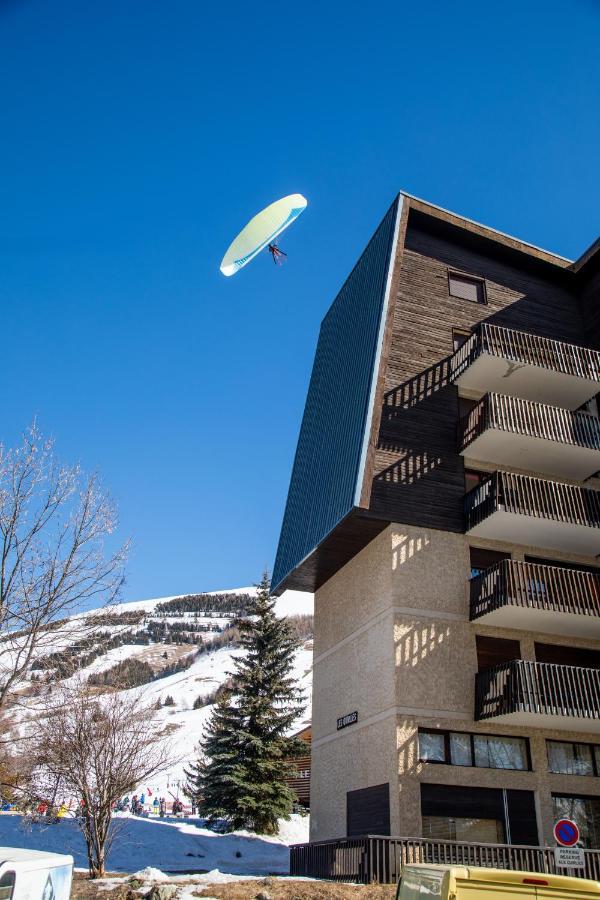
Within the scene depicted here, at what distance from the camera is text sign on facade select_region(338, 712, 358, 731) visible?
67.0 ft

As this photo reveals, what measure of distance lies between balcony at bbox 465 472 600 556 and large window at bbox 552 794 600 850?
21.3ft

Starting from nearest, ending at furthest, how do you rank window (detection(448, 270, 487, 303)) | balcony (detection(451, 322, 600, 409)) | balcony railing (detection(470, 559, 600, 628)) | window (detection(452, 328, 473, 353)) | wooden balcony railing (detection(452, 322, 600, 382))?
balcony railing (detection(470, 559, 600, 628)), wooden balcony railing (detection(452, 322, 600, 382)), balcony (detection(451, 322, 600, 409)), window (detection(452, 328, 473, 353)), window (detection(448, 270, 487, 303))

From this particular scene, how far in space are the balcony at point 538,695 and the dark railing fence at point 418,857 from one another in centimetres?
279

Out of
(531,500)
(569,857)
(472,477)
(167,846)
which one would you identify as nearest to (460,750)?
(569,857)

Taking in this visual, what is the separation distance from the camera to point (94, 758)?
19922mm

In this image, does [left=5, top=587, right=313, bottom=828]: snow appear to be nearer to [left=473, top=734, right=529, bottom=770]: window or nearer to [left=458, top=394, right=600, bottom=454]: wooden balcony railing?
[left=473, top=734, right=529, bottom=770]: window

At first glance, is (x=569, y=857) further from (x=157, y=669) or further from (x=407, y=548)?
(x=157, y=669)

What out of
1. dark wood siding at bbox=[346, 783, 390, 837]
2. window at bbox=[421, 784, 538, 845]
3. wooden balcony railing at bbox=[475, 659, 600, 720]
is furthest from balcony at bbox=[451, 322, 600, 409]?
dark wood siding at bbox=[346, 783, 390, 837]

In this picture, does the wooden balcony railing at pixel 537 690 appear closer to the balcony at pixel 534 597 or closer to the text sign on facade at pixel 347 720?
the balcony at pixel 534 597

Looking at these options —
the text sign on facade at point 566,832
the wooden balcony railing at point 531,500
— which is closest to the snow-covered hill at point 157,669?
the text sign on facade at point 566,832

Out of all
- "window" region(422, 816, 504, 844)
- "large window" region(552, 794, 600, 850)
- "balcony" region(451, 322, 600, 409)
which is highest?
"balcony" region(451, 322, 600, 409)

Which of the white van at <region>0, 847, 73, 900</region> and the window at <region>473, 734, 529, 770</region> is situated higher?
the window at <region>473, 734, 529, 770</region>

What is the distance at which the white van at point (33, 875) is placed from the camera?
7.99 m

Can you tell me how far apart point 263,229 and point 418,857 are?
51.7 ft
